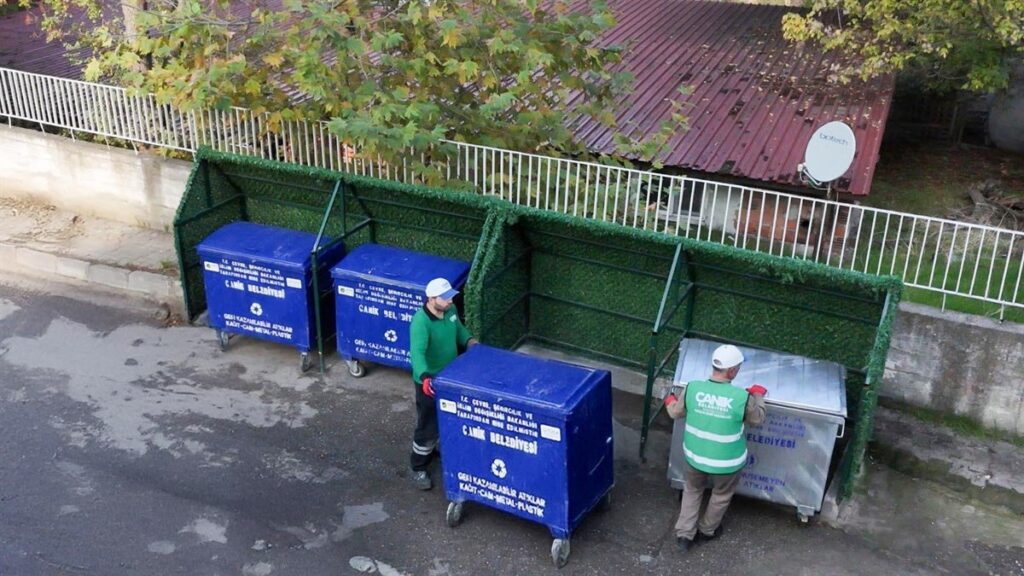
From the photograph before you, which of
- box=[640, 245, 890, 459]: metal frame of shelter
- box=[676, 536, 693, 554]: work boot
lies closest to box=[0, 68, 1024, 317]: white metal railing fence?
box=[640, 245, 890, 459]: metal frame of shelter

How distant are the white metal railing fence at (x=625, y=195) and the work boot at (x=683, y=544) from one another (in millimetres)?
2534

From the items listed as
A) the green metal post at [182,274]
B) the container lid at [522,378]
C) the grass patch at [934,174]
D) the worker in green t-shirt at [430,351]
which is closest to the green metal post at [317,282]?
the green metal post at [182,274]

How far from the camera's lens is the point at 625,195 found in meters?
8.12

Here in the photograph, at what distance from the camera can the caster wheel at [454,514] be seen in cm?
617

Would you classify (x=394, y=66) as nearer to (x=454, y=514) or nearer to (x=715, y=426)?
(x=454, y=514)

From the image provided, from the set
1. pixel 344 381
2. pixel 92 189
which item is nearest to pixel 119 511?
pixel 344 381

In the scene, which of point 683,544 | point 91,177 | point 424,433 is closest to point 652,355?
point 683,544

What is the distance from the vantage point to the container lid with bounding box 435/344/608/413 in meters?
5.63

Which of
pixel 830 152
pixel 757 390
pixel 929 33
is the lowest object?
pixel 757 390

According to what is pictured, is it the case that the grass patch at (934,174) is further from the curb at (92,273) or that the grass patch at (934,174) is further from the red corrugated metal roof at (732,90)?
the curb at (92,273)

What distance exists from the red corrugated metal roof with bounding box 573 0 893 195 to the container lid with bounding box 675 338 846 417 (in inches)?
188

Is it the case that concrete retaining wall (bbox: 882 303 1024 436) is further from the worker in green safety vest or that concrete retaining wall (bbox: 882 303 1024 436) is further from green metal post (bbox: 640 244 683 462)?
the worker in green safety vest

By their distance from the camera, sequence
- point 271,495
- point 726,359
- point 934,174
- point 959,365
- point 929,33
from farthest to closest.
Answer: point 934,174 < point 929,33 < point 959,365 < point 271,495 < point 726,359

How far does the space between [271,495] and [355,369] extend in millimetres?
1709
